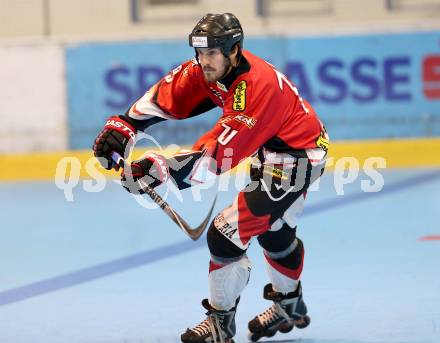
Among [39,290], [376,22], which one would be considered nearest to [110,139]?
[39,290]

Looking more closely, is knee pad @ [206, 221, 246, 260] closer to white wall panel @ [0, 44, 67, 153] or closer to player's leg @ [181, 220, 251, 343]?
player's leg @ [181, 220, 251, 343]

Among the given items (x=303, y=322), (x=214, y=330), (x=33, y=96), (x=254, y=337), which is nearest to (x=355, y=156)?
(x=33, y=96)

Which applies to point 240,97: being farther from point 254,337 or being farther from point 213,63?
point 254,337

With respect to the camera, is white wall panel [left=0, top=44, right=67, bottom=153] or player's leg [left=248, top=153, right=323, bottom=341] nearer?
player's leg [left=248, top=153, right=323, bottom=341]

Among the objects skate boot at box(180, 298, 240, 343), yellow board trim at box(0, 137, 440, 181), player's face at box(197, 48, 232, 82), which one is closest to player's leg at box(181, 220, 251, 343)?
skate boot at box(180, 298, 240, 343)

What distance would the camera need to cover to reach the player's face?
4180mm

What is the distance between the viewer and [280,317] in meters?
4.67

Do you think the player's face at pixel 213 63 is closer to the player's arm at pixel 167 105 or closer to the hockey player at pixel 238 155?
the hockey player at pixel 238 155

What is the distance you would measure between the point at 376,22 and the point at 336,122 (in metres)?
1.58

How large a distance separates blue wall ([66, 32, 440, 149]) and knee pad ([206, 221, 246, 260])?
5963 millimetres

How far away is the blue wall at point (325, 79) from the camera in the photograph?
33.8 feet

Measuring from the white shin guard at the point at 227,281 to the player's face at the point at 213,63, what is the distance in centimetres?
81

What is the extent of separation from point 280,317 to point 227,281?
0.47 metres

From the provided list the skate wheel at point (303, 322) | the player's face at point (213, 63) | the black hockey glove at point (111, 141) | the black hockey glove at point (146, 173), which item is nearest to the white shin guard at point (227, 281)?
the skate wheel at point (303, 322)
